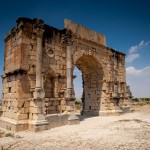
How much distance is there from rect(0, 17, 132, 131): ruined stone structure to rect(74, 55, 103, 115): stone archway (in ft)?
0.33

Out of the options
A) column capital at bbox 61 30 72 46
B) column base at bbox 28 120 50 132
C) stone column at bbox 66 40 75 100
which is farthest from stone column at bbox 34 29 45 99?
stone column at bbox 66 40 75 100

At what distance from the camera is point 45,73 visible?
9688 mm

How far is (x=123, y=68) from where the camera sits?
1617 centimetres

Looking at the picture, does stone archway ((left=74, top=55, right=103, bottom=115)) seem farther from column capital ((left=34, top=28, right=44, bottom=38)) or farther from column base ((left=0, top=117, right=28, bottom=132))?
column base ((left=0, top=117, right=28, bottom=132))

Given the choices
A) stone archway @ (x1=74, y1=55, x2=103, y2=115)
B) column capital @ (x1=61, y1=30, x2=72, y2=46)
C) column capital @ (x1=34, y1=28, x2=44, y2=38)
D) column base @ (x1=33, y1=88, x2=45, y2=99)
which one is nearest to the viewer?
column base @ (x1=33, y1=88, x2=45, y2=99)

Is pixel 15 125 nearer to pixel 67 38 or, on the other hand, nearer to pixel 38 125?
pixel 38 125

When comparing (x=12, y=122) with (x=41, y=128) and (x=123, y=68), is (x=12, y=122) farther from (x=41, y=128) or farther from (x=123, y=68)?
(x=123, y=68)

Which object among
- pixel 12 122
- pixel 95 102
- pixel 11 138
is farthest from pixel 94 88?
pixel 11 138

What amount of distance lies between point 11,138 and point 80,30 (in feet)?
27.1

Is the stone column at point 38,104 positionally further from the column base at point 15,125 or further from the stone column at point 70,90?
the stone column at point 70,90

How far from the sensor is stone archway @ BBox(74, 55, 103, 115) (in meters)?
13.7

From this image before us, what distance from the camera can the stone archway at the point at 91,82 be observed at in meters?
13.7

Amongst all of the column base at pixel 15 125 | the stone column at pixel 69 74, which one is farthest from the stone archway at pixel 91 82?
the column base at pixel 15 125

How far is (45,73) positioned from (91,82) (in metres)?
5.63
